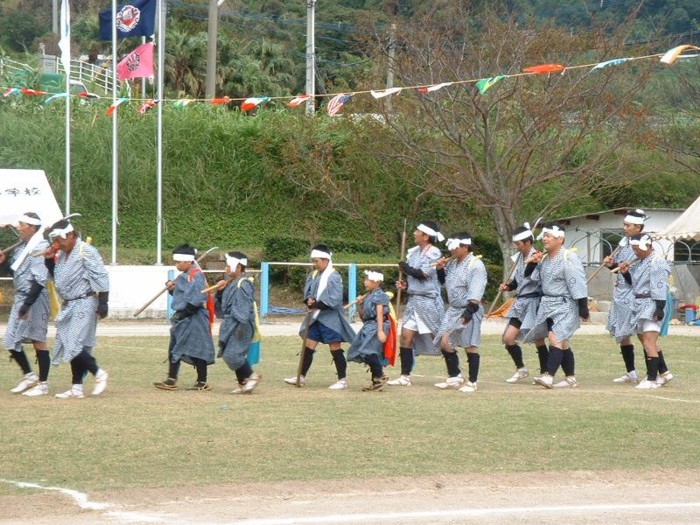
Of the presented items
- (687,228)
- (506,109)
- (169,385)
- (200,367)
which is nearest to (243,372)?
(200,367)

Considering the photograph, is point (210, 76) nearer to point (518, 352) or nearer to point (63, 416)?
point (518, 352)

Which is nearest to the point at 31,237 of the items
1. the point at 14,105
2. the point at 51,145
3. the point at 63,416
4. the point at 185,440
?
the point at 63,416

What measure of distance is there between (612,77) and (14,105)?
57.8ft

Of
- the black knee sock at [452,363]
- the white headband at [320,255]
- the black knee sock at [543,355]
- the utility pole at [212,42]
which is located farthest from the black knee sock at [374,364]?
the utility pole at [212,42]

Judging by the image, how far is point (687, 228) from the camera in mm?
29766

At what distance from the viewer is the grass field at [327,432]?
29.0ft

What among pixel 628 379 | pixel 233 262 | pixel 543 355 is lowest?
pixel 628 379

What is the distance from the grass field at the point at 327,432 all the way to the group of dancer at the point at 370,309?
364mm

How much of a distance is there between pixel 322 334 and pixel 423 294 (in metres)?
1.24

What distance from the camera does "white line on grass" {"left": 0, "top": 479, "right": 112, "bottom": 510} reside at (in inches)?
299

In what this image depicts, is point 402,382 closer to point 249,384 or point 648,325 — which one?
point 249,384

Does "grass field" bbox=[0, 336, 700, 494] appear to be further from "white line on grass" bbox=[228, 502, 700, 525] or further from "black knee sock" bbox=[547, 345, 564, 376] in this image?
"white line on grass" bbox=[228, 502, 700, 525]

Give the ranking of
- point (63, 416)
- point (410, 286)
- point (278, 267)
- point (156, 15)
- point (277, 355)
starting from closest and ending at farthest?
point (63, 416) < point (410, 286) < point (277, 355) < point (156, 15) < point (278, 267)

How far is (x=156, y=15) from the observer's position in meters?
28.2
